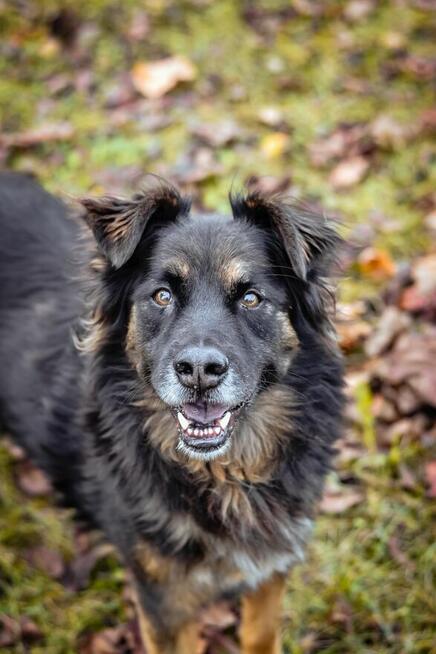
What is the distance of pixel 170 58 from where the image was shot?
688cm

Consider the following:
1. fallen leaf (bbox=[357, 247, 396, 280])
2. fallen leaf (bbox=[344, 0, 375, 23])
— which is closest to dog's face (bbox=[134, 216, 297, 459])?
fallen leaf (bbox=[357, 247, 396, 280])

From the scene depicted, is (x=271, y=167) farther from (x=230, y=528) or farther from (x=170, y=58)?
(x=230, y=528)

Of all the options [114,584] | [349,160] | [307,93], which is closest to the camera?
[114,584]

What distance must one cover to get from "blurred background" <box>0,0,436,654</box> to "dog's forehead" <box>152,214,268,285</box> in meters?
0.83

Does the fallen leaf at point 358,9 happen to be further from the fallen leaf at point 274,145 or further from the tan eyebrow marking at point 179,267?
the tan eyebrow marking at point 179,267

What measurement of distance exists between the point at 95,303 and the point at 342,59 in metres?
4.70

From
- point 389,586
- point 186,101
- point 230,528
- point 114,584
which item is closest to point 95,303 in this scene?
point 230,528

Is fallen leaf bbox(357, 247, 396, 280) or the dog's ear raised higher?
the dog's ear

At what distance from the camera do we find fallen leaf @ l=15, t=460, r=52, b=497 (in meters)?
4.33

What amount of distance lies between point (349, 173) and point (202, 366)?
3619 mm

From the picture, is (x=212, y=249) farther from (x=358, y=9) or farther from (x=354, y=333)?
(x=358, y=9)

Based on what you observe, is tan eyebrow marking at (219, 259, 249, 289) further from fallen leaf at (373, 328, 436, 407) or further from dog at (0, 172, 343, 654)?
fallen leaf at (373, 328, 436, 407)

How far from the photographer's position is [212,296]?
2.80m

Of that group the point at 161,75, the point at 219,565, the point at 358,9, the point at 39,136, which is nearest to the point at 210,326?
the point at 219,565
